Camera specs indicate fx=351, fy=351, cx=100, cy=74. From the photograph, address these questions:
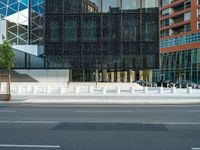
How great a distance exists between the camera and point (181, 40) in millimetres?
85438

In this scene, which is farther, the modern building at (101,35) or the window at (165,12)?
the window at (165,12)

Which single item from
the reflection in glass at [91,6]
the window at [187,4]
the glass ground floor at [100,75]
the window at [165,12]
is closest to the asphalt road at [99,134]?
the reflection in glass at [91,6]

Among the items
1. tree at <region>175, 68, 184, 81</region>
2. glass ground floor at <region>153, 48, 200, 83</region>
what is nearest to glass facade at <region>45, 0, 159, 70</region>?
glass ground floor at <region>153, 48, 200, 83</region>

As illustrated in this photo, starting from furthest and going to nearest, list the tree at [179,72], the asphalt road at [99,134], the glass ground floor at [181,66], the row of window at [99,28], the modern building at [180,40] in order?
the tree at [179,72] < the modern building at [180,40] < the glass ground floor at [181,66] < the row of window at [99,28] < the asphalt road at [99,134]

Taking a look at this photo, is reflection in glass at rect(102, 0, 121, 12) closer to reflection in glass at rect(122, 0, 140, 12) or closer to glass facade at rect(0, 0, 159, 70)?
glass facade at rect(0, 0, 159, 70)

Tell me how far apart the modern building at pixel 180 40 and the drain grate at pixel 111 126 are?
64.6 m

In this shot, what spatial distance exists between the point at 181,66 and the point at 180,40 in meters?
7.06

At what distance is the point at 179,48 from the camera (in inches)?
3388

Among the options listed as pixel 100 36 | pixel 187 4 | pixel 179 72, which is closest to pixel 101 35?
pixel 100 36

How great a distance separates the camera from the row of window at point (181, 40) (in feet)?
260

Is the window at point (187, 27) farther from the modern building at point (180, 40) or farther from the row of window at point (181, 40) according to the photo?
the row of window at point (181, 40)

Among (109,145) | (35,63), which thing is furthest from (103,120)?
(35,63)

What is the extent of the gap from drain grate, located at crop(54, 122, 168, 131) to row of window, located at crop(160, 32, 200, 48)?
228 feet

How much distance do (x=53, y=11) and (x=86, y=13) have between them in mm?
5008
